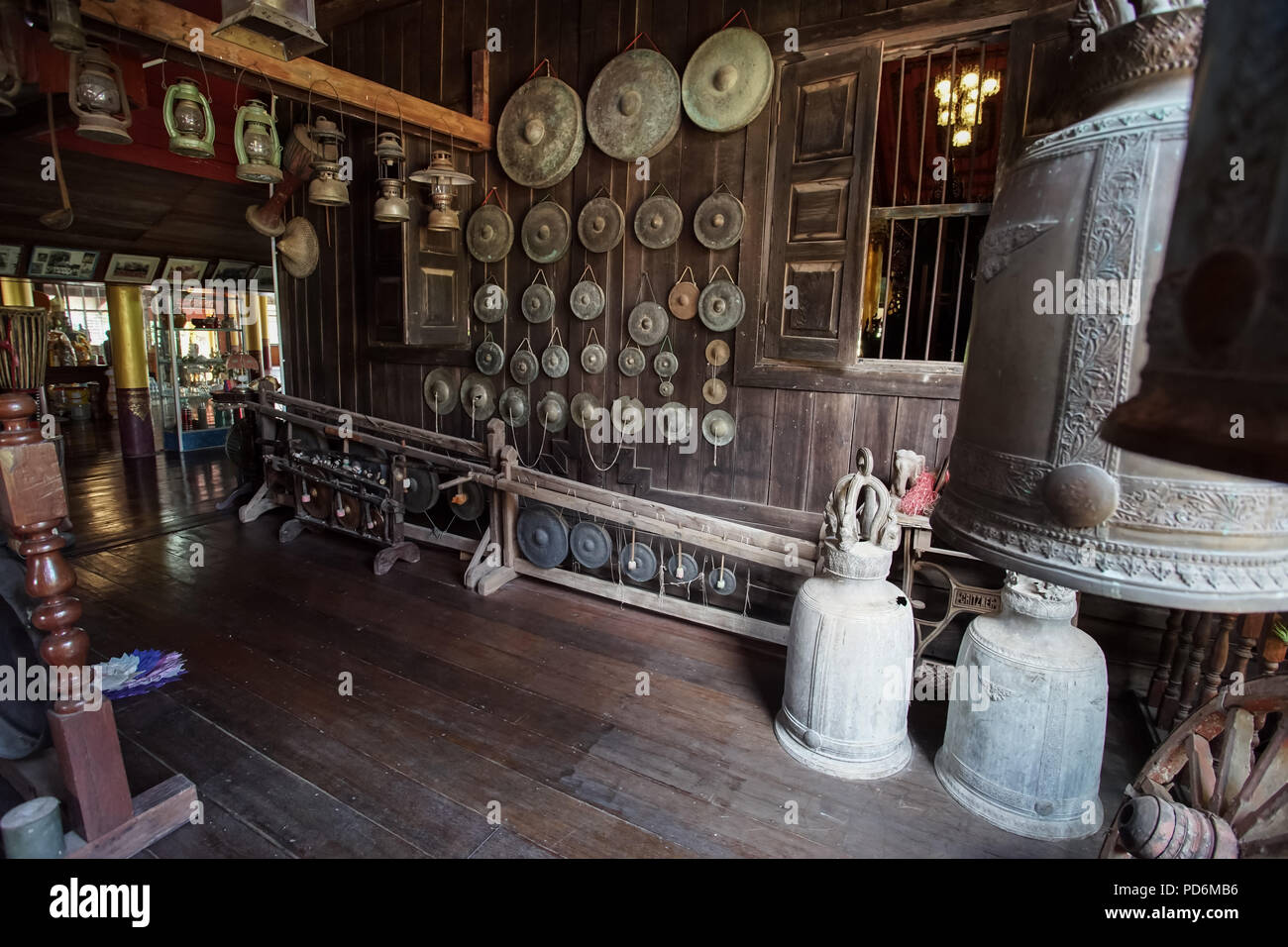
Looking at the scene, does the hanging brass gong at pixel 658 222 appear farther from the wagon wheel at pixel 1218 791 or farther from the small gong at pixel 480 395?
the wagon wheel at pixel 1218 791

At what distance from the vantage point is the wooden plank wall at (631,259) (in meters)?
3.96

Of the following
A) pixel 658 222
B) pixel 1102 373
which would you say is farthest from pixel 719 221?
pixel 1102 373

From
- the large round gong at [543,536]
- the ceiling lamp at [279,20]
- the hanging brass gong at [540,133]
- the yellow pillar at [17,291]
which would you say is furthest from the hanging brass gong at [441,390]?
the yellow pillar at [17,291]

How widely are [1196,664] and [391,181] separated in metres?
5.32

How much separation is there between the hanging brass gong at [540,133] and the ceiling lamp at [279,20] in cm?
185

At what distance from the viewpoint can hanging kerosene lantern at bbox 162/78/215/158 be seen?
338cm

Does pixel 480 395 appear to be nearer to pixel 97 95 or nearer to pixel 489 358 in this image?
pixel 489 358

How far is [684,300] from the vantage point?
437cm

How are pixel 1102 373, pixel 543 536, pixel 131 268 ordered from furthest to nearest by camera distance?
pixel 131 268, pixel 543 536, pixel 1102 373

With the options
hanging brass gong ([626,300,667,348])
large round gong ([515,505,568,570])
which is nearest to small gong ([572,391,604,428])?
hanging brass gong ([626,300,667,348])
